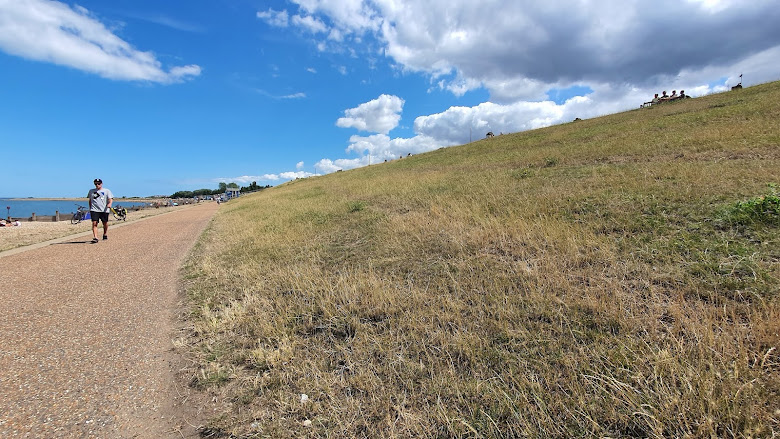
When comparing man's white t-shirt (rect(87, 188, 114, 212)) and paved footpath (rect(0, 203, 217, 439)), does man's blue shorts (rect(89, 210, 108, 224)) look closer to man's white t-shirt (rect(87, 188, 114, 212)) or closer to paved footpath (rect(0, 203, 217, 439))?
man's white t-shirt (rect(87, 188, 114, 212))

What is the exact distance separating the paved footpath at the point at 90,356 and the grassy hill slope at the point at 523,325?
360mm

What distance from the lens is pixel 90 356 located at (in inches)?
128

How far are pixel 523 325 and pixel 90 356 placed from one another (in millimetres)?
4600

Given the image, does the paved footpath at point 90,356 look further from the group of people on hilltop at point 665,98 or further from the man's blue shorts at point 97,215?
the group of people on hilltop at point 665,98

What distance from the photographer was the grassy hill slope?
205cm

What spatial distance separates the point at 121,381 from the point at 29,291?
4.55 metres

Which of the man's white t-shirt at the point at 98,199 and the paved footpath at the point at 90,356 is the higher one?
the man's white t-shirt at the point at 98,199

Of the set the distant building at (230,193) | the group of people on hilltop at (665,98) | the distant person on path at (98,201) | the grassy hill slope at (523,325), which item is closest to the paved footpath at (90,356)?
the grassy hill slope at (523,325)

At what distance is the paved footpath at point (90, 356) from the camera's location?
7.92ft

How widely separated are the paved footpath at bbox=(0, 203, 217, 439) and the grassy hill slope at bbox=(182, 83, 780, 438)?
0.36 m

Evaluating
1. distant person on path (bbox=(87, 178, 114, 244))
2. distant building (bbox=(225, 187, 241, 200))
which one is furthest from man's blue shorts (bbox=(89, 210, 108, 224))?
distant building (bbox=(225, 187, 241, 200))

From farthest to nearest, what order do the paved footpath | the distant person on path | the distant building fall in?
the distant building → the distant person on path → the paved footpath

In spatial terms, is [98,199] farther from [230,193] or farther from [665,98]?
[230,193]

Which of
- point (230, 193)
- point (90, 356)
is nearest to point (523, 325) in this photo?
point (90, 356)
